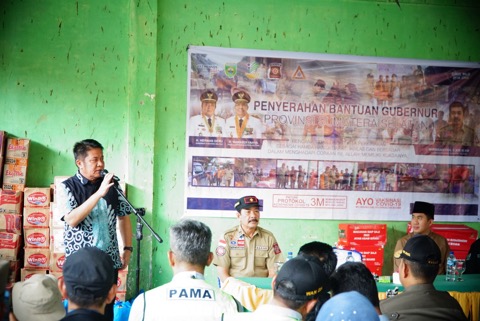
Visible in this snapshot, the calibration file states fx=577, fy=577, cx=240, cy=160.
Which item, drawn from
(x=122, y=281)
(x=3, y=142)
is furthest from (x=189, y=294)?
(x=3, y=142)

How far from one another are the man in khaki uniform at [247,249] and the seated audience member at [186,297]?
245 cm

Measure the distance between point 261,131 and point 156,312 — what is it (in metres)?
3.95

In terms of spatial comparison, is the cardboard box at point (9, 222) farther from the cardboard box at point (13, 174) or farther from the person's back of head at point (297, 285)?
the person's back of head at point (297, 285)

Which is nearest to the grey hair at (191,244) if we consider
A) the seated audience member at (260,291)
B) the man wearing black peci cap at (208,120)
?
the seated audience member at (260,291)

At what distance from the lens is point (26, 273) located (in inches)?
217

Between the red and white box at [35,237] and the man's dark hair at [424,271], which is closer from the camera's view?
the man's dark hair at [424,271]

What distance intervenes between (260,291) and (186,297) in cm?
114

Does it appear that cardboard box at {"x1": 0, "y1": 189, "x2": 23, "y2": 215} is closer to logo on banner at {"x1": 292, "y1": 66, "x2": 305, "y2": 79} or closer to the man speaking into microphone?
the man speaking into microphone

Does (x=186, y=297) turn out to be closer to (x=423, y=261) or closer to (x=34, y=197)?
(x=423, y=261)

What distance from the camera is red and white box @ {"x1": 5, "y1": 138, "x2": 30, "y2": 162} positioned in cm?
559

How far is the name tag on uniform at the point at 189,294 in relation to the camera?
229cm

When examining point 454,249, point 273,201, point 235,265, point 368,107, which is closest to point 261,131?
point 273,201

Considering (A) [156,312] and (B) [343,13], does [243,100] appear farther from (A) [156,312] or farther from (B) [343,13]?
(A) [156,312]

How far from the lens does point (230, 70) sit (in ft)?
19.8
